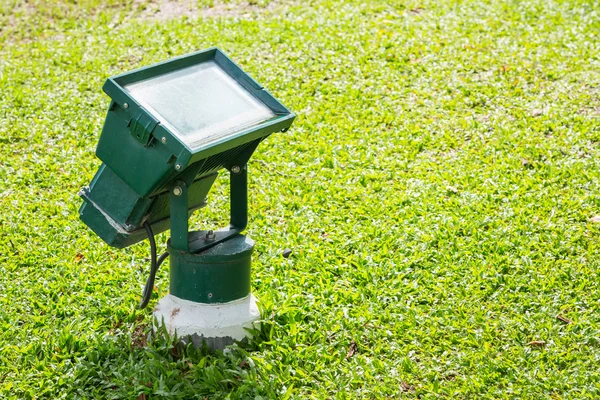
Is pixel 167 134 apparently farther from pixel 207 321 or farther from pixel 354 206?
pixel 354 206

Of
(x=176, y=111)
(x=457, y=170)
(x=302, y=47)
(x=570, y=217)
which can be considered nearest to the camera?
(x=176, y=111)

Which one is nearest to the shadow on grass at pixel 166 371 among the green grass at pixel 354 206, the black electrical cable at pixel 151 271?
the green grass at pixel 354 206

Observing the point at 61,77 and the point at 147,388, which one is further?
the point at 61,77

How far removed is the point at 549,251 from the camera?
5070 millimetres

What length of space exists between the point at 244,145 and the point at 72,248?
1622mm

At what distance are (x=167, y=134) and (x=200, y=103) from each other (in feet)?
1.20

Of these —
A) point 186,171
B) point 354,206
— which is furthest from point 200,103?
point 354,206

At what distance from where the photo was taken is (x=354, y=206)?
18.3 ft

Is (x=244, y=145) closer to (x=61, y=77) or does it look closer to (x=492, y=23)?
(x=61, y=77)


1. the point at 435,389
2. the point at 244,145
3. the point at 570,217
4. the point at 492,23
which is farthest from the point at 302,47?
Result: the point at 435,389

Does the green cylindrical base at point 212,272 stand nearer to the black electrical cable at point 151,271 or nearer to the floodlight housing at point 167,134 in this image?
the black electrical cable at point 151,271

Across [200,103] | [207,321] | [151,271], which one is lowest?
[207,321]

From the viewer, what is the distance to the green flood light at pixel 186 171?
3.72 m

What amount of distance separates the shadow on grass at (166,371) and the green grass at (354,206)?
0.01 metres
